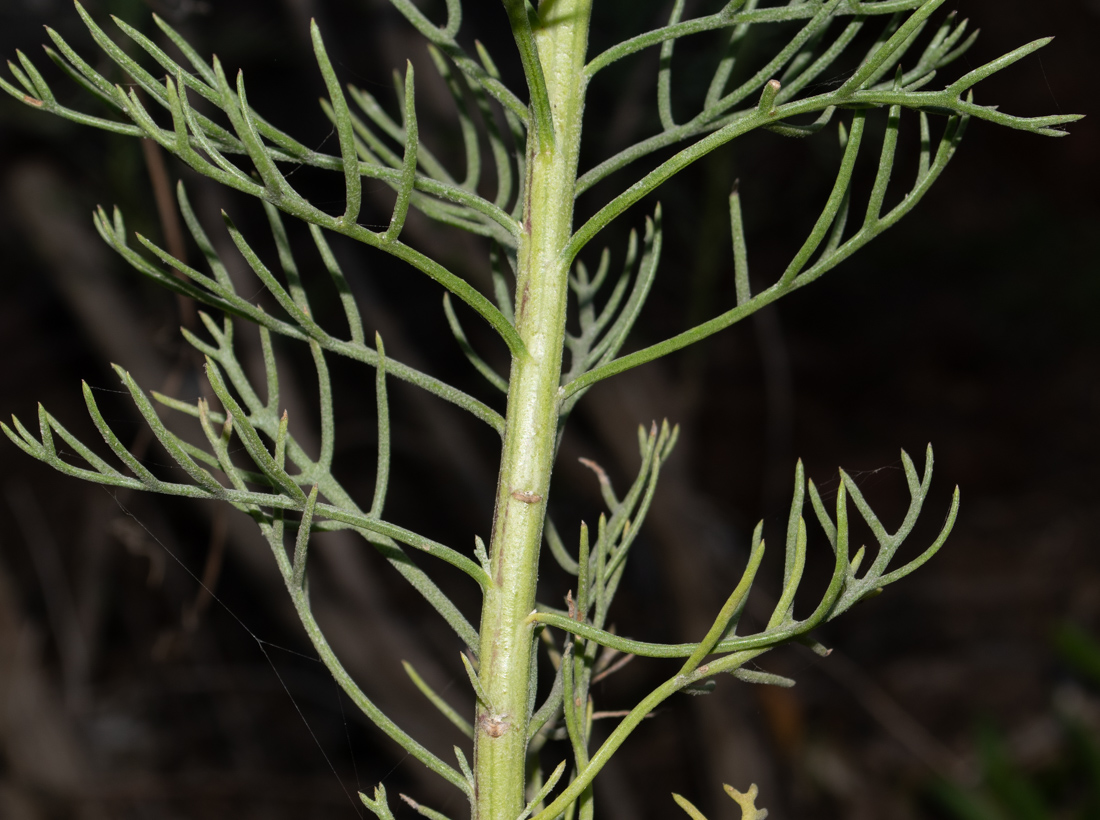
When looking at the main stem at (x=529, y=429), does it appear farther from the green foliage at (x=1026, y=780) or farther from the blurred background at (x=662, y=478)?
the green foliage at (x=1026, y=780)

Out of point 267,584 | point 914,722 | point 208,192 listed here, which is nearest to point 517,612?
point 208,192

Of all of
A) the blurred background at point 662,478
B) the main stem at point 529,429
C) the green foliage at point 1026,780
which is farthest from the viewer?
the green foliage at point 1026,780

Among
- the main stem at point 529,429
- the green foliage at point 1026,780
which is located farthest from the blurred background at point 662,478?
the main stem at point 529,429

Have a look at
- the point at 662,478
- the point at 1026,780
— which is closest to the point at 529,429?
the point at 662,478

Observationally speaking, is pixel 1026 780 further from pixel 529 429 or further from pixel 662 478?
pixel 529 429

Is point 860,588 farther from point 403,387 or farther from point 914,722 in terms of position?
point 914,722

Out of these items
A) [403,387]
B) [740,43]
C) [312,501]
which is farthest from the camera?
[403,387]
